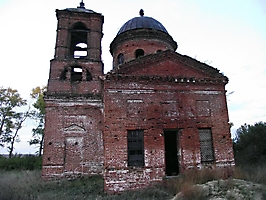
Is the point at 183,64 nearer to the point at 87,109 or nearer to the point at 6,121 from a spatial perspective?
the point at 87,109

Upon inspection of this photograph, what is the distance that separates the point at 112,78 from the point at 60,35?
7.10m

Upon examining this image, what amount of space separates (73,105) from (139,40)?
7028 mm

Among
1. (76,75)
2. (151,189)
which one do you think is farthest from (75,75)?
(151,189)

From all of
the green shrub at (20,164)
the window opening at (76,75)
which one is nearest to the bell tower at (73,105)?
the window opening at (76,75)

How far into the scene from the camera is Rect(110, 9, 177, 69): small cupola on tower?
1703 centimetres

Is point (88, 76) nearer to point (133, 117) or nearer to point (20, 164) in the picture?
point (133, 117)

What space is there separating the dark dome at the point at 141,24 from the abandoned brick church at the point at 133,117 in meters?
3.09

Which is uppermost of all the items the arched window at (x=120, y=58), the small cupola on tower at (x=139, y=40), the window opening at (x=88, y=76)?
the small cupola on tower at (x=139, y=40)

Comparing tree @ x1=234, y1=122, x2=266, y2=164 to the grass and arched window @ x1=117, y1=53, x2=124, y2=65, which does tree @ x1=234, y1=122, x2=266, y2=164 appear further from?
arched window @ x1=117, y1=53, x2=124, y2=65

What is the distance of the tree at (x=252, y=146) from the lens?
15.7m

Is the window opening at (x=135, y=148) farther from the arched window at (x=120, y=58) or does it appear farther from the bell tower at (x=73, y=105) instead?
the arched window at (x=120, y=58)

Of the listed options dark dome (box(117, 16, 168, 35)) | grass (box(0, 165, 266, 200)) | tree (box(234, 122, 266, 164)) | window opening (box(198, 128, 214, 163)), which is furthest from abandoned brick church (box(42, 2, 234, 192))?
tree (box(234, 122, 266, 164))

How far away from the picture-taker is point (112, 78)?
1152cm

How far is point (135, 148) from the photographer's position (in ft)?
36.1
